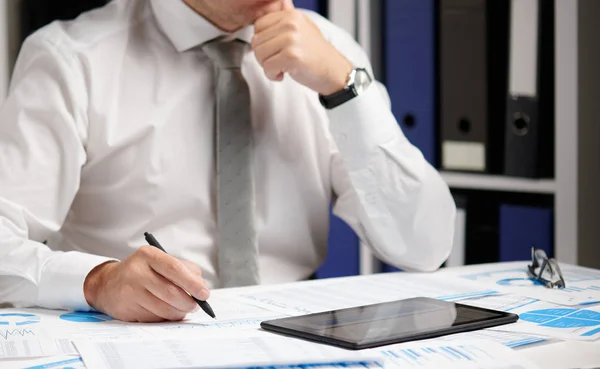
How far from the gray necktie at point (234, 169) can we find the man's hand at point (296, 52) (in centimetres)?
10

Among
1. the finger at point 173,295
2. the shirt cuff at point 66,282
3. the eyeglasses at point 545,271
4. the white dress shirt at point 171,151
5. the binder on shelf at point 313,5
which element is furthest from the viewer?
the binder on shelf at point 313,5

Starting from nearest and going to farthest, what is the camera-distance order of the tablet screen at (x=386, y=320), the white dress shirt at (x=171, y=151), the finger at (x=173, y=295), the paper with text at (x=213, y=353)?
1. the paper with text at (x=213, y=353)
2. the tablet screen at (x=386, y=320)
3. the finger at (x=173, y=295)
4. the white dress shirt at (x=171, y=151)

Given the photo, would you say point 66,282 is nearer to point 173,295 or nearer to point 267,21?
point 173,295

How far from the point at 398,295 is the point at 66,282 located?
1.54 ft

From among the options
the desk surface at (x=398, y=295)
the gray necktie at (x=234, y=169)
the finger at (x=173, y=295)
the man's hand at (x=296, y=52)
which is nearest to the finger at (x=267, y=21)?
the man's hand at (x=296, y=52)

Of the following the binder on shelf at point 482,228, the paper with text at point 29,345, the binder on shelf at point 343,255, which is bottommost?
the binder on shelf at point 343,255

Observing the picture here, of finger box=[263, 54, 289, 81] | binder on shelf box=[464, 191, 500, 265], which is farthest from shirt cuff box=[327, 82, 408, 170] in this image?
binder on shelf box=[464, 191, 500, 265]

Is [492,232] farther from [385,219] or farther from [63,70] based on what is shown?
[63,70]

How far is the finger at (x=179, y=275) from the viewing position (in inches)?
40.9

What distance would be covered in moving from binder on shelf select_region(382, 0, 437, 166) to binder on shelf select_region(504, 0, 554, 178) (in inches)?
8.4

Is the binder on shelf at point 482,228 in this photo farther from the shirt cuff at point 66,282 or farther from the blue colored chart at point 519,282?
the shirt cuff at point 66,282

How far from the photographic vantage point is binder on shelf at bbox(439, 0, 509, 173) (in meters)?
2.03

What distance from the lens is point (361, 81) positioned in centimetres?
153

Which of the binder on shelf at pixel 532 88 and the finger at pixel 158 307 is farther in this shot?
the binder on shelf at pixel 532 88
